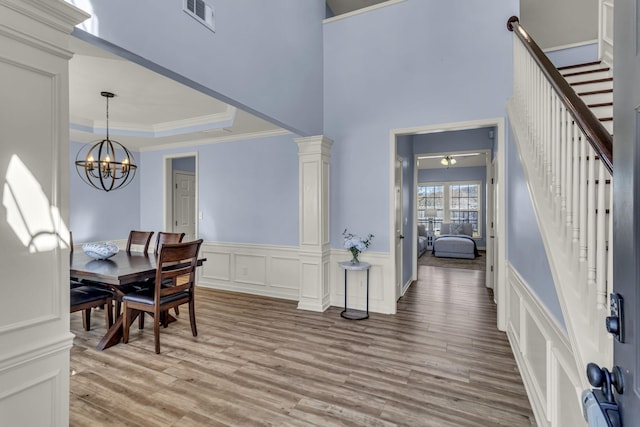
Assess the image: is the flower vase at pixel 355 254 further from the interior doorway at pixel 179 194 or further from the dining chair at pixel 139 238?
the interior doorway at pixel 179 194

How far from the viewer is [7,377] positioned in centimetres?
117

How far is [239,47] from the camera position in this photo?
8.59 feet

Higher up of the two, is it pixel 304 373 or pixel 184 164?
pixel 184 164

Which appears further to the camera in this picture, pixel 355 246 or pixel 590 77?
pixel 355 246

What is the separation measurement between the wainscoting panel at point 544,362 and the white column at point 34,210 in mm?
2158

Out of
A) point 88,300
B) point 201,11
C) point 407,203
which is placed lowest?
point 88,300

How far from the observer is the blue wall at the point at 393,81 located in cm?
338

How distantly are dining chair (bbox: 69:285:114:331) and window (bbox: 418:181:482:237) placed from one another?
8.84 m

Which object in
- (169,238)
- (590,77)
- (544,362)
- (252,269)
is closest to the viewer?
(544,362)

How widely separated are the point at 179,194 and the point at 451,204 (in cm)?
791

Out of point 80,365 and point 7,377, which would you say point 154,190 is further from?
point 7,377

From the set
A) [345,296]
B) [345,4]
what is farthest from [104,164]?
[345,4]

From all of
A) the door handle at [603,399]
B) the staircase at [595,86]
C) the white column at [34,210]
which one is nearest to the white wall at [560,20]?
the staircase at [595,86]

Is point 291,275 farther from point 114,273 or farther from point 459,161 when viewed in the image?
A: point 459,161
